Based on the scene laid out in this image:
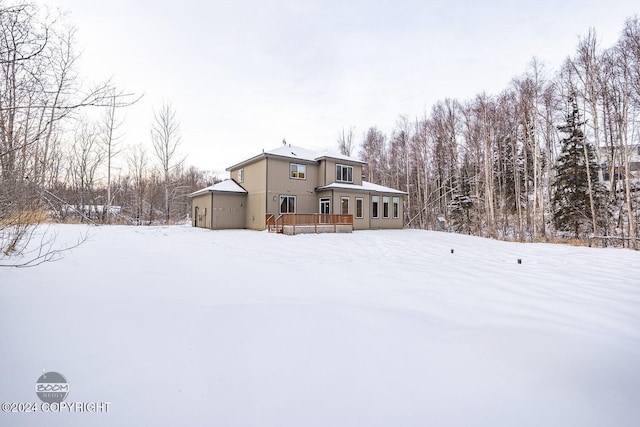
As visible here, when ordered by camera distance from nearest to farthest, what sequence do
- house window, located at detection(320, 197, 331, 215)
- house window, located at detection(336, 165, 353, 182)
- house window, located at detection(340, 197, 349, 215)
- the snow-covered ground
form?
the snow-covered ground
house window, located at detection(320, 197, 331, 215)
house window, located at detection(340, 197, 349, 215)
house window, located at detection(336, 165, 353, 182)

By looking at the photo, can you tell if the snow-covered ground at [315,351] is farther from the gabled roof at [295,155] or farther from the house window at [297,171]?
the house window at [297,171]

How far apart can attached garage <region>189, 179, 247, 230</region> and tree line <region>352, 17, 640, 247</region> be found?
15.0 m

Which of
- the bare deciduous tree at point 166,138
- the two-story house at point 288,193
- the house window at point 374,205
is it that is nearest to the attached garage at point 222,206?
the two-story house at point 288,193

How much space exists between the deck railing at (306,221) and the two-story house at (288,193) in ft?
2.46

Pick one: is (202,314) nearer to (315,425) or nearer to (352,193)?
(315,425)

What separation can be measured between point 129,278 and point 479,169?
75.5ft

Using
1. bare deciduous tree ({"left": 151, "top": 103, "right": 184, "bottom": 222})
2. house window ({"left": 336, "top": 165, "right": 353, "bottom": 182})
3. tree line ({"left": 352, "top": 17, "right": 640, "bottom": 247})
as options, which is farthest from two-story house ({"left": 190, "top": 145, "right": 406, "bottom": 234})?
tree line ({"left": 352, "top": 17, "right": 640, "bottom": 247})

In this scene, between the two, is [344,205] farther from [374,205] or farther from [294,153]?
[294,153]

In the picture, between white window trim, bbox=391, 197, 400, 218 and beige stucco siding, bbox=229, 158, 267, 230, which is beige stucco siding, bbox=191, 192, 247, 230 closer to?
beige stucco siding, bbox=229, 158, 267, 230

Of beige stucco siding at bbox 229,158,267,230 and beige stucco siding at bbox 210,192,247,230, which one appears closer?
beige stucco siding at bbox 229,158,267,230

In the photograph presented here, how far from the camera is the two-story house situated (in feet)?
49.3

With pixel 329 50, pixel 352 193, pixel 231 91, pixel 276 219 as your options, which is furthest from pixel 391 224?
pixel 231 91

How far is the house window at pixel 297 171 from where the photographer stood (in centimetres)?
1570

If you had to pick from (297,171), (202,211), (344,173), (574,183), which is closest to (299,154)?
(297,171)
